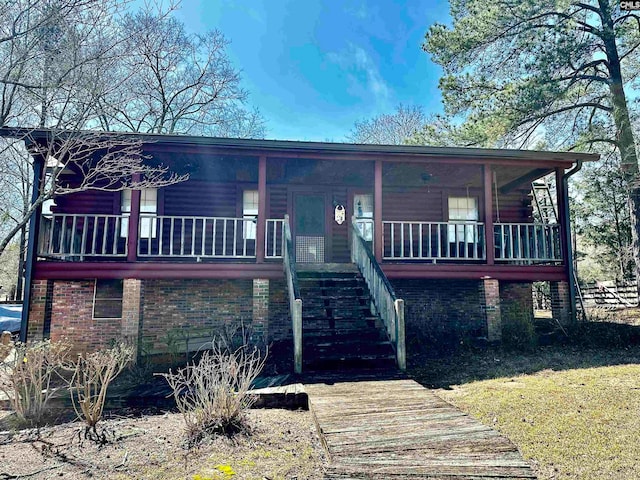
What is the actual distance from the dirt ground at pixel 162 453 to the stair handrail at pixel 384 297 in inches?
92.4

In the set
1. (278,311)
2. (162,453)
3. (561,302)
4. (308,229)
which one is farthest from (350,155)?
(162,453)

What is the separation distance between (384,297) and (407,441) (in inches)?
141

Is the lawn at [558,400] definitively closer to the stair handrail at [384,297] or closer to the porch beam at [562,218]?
the stair handrail at [384,297]

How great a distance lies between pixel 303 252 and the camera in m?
10.5

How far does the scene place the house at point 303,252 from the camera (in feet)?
25.0

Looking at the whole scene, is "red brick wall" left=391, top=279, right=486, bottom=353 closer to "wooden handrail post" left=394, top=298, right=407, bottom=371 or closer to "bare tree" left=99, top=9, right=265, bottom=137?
"wooden handrail post" left=394, top=298, right=407, bottom=371

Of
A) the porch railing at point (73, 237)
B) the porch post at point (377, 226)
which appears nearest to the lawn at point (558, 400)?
the porch post at point (377, 226)

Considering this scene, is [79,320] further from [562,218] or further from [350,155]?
[562,218]

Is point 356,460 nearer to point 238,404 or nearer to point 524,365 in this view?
point 238,404

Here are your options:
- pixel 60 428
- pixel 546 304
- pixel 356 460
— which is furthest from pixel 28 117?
pixel 546 304

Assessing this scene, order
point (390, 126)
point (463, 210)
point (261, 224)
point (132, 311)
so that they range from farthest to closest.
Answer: point (390, 126), point (463, 210), point (261, 224), point (132, 311)

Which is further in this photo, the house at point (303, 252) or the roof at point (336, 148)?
the roof at point (336, 148)

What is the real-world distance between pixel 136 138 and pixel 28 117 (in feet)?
8.11

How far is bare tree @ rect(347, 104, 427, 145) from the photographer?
26.4 m
